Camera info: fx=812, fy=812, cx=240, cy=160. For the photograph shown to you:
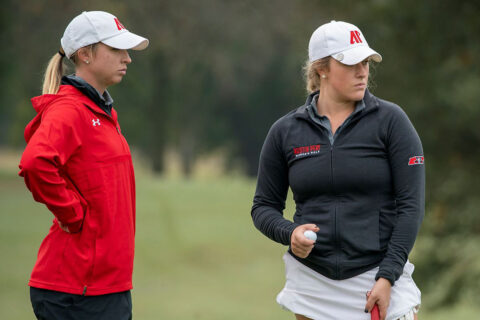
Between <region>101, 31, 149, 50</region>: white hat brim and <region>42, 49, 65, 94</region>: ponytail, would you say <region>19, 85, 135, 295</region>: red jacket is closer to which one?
<region>42, 49, 65, 94</region>: ponytail

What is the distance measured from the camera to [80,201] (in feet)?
11.1

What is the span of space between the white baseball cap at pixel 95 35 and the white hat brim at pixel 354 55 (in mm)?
918

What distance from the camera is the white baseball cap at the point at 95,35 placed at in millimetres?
3551

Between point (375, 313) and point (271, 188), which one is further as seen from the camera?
point (271, 188)

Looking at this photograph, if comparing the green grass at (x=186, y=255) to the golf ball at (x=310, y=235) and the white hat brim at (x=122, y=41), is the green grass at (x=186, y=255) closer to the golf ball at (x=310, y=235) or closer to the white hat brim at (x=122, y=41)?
the white hat brim at (x=122, y=41)

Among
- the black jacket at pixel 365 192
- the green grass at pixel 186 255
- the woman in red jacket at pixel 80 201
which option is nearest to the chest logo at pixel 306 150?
the black jacket at pixel 365 192

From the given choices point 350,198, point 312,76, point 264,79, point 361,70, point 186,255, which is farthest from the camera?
point 264,79

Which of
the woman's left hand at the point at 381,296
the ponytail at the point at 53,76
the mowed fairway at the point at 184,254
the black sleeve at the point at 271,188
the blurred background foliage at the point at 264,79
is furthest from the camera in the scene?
the mowed fairway at the point at 184,254

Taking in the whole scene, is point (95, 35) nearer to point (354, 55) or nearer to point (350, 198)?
point (354, 55)

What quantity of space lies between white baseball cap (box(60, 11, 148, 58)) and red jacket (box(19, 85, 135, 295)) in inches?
8.9

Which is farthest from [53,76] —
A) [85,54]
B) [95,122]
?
[95,122]

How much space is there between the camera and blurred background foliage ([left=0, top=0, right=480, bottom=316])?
1234cm

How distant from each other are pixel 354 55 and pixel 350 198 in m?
0.58

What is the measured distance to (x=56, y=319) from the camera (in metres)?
3.35
